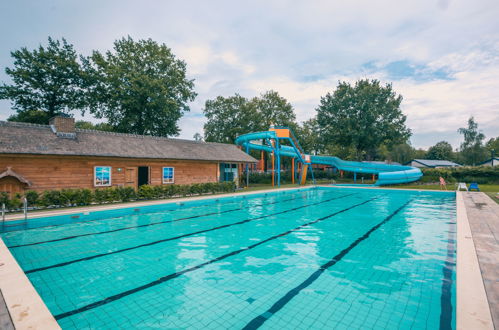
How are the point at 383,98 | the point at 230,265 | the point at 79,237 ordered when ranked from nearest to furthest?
the point at 230,265 → the point at 79,237 → the point at 383,98

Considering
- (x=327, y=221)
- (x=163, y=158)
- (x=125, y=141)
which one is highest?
(x=125, y=141)

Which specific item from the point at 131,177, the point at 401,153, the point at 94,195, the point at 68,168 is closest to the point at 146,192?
the point at 131,177

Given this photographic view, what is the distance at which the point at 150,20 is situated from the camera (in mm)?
14719

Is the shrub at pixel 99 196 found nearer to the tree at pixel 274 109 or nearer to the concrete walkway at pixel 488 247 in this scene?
the concrete walkway at pixel 488 247

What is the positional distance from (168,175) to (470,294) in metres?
16.8

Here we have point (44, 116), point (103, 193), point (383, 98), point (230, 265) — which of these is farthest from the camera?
point (383, 98)

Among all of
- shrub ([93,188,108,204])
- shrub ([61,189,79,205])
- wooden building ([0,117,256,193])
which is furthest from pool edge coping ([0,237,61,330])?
wooden building ([0,117,256,193])

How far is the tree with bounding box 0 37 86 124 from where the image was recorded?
2188cm

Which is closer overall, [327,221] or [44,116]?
[327,221]

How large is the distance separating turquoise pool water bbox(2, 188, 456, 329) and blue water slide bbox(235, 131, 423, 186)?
15510 mm

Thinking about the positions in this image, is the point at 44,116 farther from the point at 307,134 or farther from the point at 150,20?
the point at 307,134

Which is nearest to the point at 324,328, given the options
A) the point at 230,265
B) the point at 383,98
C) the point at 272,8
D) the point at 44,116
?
the point at 230,265

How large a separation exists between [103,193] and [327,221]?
1159cm

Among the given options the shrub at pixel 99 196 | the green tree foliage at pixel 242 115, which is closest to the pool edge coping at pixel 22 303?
the shrub at pixel 99 196
